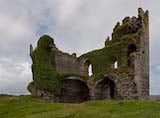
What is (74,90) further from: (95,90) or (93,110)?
(93,110)

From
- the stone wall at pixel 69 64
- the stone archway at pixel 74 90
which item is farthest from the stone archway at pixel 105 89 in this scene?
the stone wall at pixel 69 64

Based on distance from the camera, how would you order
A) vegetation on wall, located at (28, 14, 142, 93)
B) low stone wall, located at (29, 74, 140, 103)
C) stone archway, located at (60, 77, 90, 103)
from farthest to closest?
1. stone archway, located at (60, 77, 90, 103)
2. vegetation on wall, located at (28, 14, 142, 93)
3. low stone wall, located at (29, 74, 140, 103)

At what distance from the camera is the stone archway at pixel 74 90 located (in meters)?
47.1

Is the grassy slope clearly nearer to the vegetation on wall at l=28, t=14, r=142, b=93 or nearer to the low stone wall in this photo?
the low stone wall

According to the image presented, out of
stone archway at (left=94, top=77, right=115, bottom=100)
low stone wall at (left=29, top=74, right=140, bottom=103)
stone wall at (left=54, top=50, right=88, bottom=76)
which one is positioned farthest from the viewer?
stone wall at (left=54, top=50, right=88, bottom=76)

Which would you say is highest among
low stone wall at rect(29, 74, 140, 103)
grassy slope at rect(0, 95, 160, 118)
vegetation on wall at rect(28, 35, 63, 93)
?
vegetation on wall at rect(28, 35, 63, 93)

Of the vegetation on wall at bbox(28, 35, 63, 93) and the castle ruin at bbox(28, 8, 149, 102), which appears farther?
the vegetation on wall at bbox(28, 35, 63, 93)

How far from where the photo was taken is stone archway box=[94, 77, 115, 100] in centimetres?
4466

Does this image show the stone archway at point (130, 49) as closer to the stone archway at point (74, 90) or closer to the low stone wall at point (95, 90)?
the low stone wall at point (95, 90)

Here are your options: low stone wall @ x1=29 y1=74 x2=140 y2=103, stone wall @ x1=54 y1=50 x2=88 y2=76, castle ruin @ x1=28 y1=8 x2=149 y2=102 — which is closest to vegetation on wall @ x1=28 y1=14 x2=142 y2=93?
castle ruin @ x1=28 y1=8 x2=149 y2=102

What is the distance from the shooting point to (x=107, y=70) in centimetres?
4322

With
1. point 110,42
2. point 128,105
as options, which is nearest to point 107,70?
point 110,42

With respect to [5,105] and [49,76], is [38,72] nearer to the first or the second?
[49,76]

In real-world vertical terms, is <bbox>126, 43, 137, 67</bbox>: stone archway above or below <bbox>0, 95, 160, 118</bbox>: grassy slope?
above
